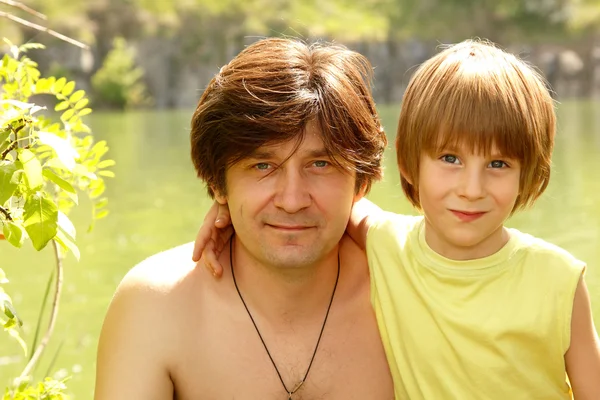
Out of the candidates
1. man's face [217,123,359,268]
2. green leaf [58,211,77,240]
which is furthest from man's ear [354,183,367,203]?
green leaf [58,211,77,240]

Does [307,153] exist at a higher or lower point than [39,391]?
higher

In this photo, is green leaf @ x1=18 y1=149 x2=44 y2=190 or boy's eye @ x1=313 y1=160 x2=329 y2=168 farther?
boy's eye @ x1=313 y1=160 x2=329 y2=168

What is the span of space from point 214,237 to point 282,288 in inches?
9.8

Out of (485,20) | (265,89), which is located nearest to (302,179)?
(265,89)

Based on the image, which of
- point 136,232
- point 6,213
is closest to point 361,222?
point 6,213

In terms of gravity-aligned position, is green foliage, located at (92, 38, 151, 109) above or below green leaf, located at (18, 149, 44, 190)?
below

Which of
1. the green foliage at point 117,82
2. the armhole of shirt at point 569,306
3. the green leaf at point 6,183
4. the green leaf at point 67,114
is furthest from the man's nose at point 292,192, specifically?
the green foliage at point 117,82

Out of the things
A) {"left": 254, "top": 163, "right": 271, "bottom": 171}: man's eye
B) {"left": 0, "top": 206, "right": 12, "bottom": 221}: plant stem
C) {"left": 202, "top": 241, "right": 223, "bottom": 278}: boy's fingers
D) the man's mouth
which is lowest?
{"left": 202, "top": 241, "right": 223, "bottom": 278}: boy's fingers

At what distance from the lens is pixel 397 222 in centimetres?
290

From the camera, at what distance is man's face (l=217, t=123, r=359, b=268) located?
2662mm

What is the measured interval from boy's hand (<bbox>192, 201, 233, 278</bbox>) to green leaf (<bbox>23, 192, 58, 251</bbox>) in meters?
0.83

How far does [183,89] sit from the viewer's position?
39156 mm

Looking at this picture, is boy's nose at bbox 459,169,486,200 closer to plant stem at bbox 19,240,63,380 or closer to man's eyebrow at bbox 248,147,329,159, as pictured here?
man's eyebrow at bbox 248,147,329,159

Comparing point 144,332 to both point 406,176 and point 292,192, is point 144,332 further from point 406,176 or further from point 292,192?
point 406,176
